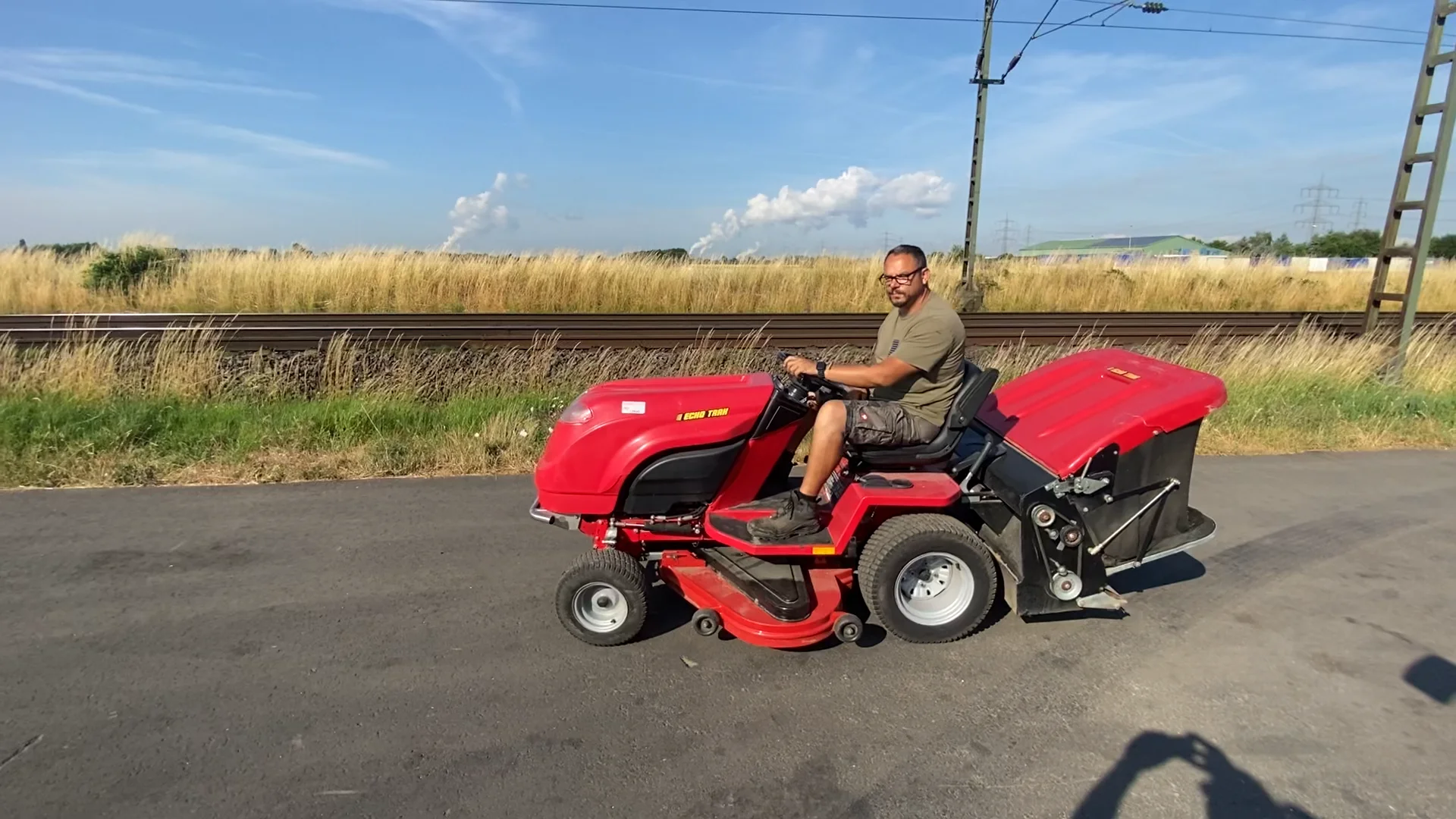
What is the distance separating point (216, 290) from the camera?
15094mm

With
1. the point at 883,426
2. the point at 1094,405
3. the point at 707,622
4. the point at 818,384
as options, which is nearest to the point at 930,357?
the point at 883,426

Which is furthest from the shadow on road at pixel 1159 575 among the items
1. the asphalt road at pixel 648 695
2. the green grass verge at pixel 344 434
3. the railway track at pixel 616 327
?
the railway track at pixel 616 327

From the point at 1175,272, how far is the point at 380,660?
20.5 metres

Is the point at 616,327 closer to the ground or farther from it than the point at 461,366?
farther from it

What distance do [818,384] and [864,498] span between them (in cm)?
58

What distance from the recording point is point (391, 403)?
6.86 metres

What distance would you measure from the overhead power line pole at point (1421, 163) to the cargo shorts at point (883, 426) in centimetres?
802

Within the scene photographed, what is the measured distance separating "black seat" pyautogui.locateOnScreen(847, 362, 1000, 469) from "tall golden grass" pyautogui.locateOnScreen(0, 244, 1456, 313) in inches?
483

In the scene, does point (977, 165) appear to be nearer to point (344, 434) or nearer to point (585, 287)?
point (585, 287)

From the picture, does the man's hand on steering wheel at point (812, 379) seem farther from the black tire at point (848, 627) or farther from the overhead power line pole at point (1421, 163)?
the overhead power line pole at point (1421, 163)

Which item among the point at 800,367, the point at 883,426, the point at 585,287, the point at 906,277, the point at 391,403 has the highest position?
the point at 906,277

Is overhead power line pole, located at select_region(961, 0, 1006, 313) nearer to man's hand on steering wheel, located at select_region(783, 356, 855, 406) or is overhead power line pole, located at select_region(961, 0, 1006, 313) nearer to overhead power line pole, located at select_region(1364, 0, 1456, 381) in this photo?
overhead power line pole, located at select_region(1364, 0, 1456, 381)

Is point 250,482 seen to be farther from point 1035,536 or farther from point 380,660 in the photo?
point 1035,536

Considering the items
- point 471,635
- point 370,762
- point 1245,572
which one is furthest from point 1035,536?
point 370,762
